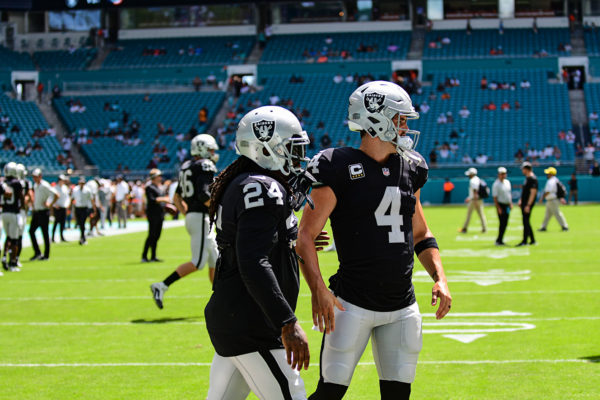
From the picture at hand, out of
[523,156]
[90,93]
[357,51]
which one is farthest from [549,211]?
[90,93]

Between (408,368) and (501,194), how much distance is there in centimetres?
1433

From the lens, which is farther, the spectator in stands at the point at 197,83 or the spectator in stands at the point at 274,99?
the spectator in stands at the point at 197,83

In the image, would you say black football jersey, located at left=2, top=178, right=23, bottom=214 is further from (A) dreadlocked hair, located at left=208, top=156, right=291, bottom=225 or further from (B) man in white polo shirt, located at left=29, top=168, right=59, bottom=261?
(A) dreadlocked hair, located at left=208, top=156, right=291, bottom=225

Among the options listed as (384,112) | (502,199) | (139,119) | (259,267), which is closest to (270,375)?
(259,267)

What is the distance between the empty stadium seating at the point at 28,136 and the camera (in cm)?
4444

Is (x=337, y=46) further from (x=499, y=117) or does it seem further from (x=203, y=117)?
(x=499, y=117)

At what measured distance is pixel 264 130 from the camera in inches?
153

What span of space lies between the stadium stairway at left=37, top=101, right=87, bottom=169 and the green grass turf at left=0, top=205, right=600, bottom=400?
2966cm

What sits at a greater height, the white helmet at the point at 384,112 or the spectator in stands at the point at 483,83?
the white helmet at the point at 384,112

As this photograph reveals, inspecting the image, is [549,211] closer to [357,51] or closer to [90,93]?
[357,51]

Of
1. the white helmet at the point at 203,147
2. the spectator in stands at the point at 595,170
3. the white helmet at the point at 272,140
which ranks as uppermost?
the white helmet at the point at 272,140

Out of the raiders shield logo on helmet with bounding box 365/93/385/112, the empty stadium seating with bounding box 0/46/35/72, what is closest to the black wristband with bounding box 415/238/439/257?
the raiders shield logo on helmet with bounding box 365/93/385/112

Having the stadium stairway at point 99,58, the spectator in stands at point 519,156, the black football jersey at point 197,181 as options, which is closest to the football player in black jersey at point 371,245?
the black football jersey at point 197,181

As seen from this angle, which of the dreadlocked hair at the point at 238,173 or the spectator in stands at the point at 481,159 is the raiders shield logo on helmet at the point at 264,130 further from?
the spectator in stands at the point at 481,159
